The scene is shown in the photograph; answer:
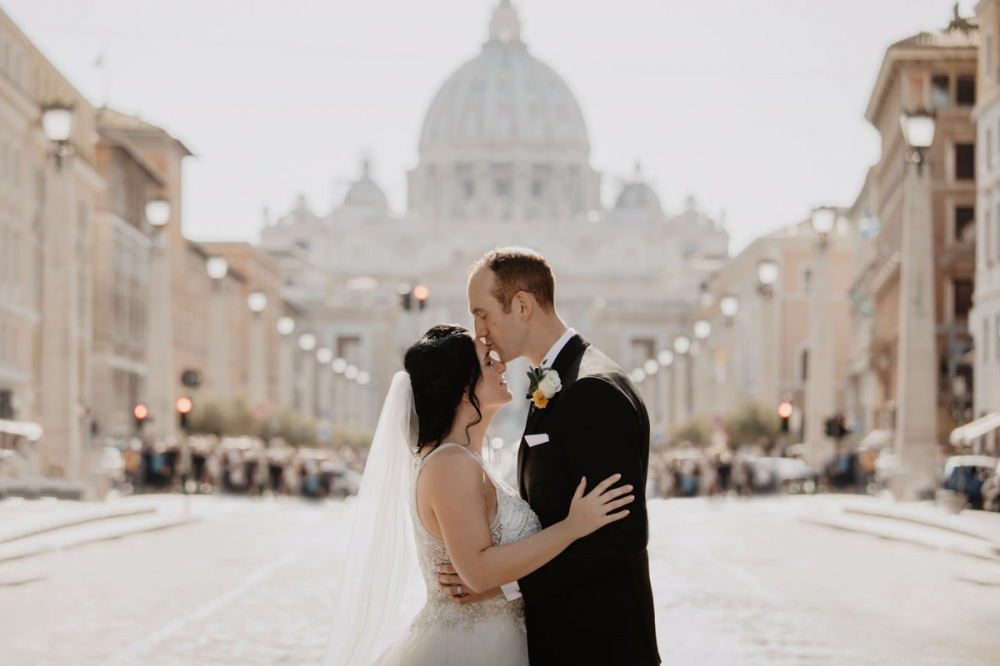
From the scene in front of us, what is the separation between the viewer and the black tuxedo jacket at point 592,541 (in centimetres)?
547

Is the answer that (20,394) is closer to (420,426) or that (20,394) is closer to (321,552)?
(321,552)

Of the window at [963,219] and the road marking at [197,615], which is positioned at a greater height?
the window at [963,219]

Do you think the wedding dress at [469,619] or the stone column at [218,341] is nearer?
the wedding dress at [469,619]

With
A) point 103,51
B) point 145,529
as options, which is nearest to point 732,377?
point 103,51

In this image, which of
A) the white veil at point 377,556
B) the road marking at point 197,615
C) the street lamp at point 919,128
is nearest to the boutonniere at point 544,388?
the white veil at point 377,556

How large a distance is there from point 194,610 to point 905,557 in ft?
33.3

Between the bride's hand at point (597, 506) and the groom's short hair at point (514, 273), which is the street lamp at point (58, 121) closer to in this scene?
the groom's short hair at point (514, 273)

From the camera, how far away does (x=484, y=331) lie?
5.88 meters

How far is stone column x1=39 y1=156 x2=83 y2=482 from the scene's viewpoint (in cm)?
3562

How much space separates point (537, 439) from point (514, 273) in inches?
19.1

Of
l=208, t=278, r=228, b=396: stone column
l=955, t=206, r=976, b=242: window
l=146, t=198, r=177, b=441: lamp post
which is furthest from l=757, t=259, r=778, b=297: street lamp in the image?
l=955, t=206, r=976, b=242: window

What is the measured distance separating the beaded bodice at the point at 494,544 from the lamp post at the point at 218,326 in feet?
130

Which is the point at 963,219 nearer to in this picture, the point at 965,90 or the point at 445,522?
the point at 965,90

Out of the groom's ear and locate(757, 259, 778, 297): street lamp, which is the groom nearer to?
the groom's ear
